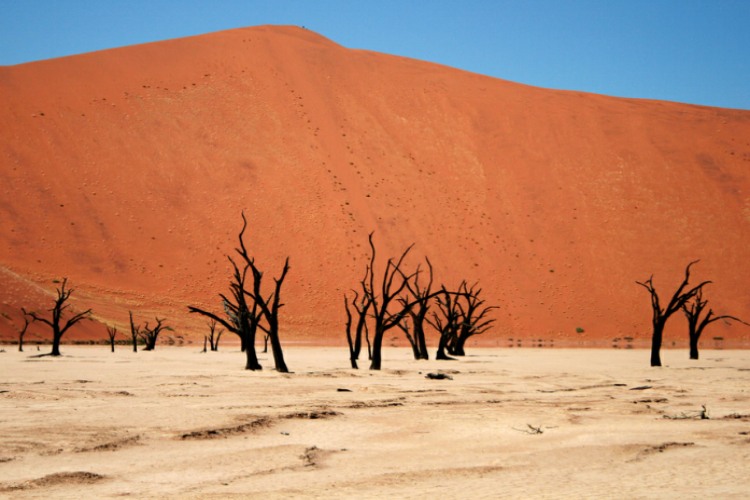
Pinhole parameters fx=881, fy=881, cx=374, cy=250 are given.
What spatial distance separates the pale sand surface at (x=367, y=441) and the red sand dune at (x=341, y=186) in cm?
3520

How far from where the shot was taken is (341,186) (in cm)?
6575

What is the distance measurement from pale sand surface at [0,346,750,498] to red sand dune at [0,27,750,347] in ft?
115

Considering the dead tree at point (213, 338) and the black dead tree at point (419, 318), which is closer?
the black dead tree at point (419, 318)

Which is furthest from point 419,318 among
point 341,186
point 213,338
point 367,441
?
point 341,186

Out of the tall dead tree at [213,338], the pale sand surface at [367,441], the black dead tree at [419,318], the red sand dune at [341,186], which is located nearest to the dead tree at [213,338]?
the tall dead tree at [213,338]

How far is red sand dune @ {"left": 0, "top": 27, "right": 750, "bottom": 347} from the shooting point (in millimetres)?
56000

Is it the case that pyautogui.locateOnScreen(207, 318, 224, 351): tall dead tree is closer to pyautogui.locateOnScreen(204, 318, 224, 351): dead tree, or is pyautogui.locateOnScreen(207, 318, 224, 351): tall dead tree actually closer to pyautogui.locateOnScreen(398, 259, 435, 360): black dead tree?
pyautogui.locateOnScreen(204, 318, 224, 351): dead tree

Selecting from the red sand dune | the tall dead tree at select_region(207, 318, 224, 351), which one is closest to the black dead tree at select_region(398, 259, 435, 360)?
the tall dead tree at select_region(207, 318, 224, 351)

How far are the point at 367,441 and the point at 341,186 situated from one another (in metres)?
58.3

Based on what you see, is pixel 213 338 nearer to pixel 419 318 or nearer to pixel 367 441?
pixel 419 318

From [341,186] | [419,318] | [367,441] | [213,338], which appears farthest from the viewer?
[341,186]

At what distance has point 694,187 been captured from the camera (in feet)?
234

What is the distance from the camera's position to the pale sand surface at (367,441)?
225 inches

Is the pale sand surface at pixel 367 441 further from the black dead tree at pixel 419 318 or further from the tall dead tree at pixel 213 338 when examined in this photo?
the tall dead tree at pixel 213 338
